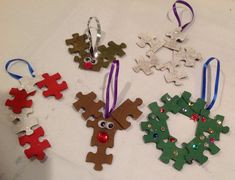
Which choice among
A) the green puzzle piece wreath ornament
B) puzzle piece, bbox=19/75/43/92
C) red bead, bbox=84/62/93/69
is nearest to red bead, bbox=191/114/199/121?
the green puzzle piece wreath ornament

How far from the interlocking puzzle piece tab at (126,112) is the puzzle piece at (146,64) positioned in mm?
115

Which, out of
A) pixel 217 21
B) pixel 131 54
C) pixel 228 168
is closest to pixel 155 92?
pixel 131 54

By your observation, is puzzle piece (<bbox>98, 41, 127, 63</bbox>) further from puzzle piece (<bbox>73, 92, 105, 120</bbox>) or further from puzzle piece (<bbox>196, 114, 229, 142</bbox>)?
puzzle piece (<bbox>196, 114, 229, 142</bbox>)

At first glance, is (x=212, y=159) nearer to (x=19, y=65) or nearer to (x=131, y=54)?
(x=131, y=54)

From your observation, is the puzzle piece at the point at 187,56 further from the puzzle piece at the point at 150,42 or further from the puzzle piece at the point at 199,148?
the puzzle piece at the point at 199,148

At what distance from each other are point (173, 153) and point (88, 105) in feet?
0.84

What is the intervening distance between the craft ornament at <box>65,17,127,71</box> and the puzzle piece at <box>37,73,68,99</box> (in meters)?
0.09

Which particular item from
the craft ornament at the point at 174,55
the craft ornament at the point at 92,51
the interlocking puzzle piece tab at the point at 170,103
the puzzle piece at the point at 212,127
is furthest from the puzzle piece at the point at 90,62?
the puzzle piece at the point at 212,127

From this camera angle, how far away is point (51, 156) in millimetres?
742

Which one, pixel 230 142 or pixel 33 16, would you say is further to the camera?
pixel 33 16

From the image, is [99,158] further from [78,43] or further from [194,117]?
[78,43]

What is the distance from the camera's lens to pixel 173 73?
0.89 m

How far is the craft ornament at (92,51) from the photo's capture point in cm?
90

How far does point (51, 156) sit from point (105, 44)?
0.41 meters
